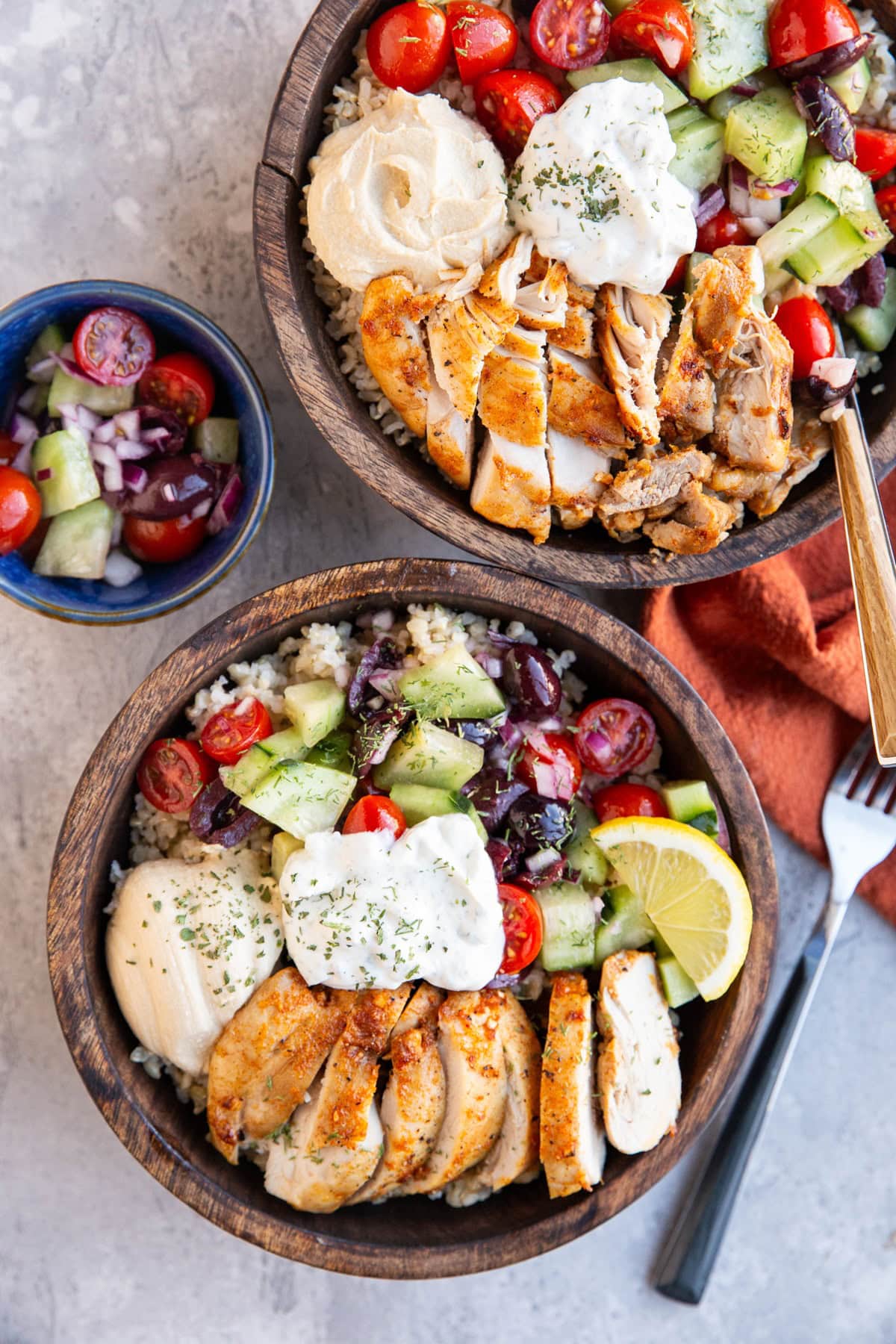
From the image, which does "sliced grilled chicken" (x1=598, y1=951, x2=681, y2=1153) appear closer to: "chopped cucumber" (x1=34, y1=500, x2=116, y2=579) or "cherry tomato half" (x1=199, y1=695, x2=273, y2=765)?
"cherry tomato half" (x1=199, y1=695, x2=273, y2=765)

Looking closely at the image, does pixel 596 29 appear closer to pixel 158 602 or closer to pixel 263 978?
pixel 158 602

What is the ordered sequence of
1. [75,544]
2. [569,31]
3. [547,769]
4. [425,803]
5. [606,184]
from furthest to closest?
[75,544]
[547,769]
[425,803]
[569,31]
[606,184]

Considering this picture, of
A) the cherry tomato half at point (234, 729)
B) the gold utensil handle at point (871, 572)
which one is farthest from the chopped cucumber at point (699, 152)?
the cherry tomato half at point (234, 729)

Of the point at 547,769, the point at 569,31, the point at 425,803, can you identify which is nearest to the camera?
the point at 569,31

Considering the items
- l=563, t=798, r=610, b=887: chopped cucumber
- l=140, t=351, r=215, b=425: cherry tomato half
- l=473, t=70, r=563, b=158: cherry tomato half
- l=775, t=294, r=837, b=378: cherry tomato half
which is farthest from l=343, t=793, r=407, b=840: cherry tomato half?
l=473, t=70, r=563, b=158: cherry tomato half

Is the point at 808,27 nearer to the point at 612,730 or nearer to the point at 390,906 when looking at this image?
the point at 612,730

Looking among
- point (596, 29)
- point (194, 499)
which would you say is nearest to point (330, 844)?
point (194, 499)

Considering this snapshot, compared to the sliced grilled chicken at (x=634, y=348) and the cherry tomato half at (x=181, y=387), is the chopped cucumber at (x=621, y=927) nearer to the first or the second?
the sliced grilled chicken at (x=634, y=348)

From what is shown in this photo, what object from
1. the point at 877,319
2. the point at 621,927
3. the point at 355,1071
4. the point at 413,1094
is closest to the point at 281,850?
the point at 355,1071
